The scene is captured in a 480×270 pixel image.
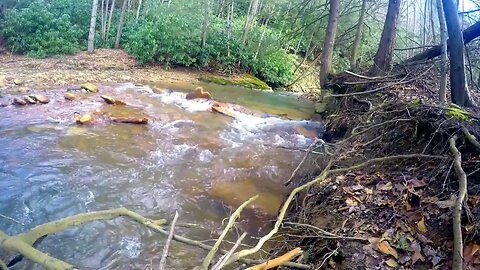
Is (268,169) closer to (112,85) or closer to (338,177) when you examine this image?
(338,177)

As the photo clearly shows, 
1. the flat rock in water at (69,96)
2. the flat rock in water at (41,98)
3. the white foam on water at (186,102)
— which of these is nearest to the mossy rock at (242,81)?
the white foam on water at (186,102)

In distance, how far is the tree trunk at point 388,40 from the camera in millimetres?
8802

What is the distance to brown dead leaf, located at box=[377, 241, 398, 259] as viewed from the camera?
3078mm

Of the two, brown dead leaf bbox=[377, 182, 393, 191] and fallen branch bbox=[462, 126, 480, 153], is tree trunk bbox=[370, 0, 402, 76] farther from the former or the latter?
brown dead leaf bbox=[377, 182, 393, 191]

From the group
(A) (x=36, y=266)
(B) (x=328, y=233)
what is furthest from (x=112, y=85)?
(B) (x=328, y=233)

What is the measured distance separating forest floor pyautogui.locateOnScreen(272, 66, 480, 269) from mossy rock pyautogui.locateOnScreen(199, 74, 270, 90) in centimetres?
1174

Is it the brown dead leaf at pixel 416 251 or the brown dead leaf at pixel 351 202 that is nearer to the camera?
the brown dead leaf at pixel 416 251

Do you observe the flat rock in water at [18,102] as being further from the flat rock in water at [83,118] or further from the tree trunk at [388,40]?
the tree trunk at [388,40]

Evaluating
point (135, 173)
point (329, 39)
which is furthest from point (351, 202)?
point (329, 39)

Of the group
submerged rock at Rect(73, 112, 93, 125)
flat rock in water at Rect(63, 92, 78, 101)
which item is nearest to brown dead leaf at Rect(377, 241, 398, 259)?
submerged rock at Rect(73, 112, 93, 125)

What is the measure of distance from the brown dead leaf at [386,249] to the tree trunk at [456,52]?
3.29 metres

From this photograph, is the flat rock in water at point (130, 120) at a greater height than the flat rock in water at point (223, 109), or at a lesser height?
lesser

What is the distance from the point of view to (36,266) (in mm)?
3521

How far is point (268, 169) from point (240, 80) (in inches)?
458
